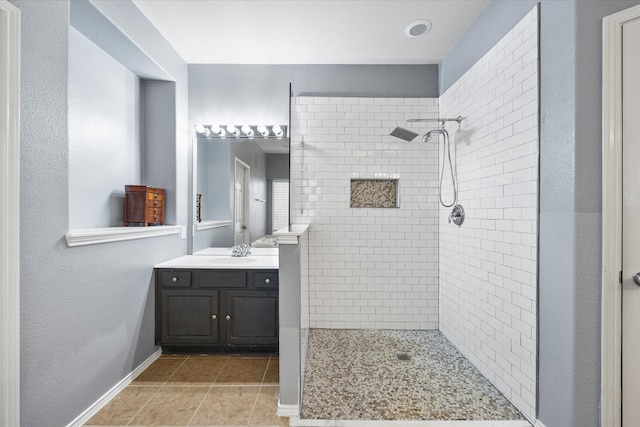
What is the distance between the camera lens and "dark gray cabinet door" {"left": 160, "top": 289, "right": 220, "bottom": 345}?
2.43 metres

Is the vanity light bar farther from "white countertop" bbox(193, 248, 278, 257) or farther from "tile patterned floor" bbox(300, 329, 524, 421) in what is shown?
"tile patterned floor" bbox(300, 329, 524, 421)

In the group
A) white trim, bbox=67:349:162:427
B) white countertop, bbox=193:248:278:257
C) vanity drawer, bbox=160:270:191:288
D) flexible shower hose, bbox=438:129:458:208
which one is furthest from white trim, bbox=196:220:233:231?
flexible shower hose, bbox=438:129:458:208

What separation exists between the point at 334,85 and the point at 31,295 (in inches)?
104

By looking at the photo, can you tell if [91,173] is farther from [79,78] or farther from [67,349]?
[67,349]

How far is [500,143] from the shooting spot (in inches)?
76.7

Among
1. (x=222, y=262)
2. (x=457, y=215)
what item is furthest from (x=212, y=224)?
(x=457, y=215)

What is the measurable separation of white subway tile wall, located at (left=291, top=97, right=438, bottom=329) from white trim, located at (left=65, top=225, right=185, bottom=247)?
1218mm

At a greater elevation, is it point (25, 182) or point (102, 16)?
point (102, 16)

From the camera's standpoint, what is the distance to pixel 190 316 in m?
2.43

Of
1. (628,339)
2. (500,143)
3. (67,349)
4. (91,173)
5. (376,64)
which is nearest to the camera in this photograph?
(628,339)

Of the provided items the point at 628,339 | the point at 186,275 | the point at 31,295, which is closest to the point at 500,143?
the point at 628,339

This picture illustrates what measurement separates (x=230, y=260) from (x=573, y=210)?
2.38 metres

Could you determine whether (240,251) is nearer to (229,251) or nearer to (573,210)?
(229,251)

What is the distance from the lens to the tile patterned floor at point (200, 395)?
1.75 meters
